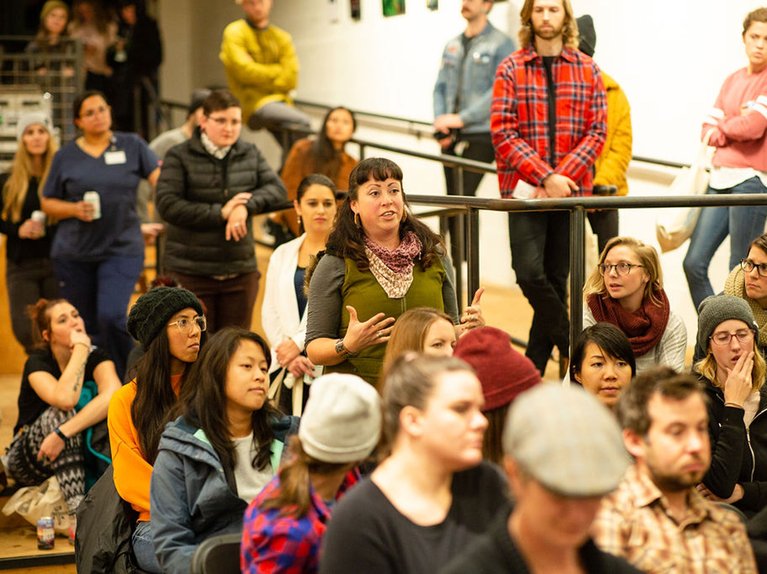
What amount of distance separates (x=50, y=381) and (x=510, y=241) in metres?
1.93

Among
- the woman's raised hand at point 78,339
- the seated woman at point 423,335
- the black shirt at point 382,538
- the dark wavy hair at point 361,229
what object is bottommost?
the woman's raised hand at point 78,339

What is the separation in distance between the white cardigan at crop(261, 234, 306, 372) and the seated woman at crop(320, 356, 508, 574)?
2450mm

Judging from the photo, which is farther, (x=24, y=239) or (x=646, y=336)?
(x=24, y=239)

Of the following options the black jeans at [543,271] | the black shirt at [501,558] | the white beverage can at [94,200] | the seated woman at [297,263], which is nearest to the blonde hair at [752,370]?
the black jeans at [543,271]

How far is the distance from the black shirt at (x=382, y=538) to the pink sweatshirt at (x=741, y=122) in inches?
141

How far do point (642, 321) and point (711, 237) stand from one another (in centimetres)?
147

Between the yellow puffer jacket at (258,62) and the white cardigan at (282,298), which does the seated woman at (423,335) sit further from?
the yellow puffer jacket at (258,62)

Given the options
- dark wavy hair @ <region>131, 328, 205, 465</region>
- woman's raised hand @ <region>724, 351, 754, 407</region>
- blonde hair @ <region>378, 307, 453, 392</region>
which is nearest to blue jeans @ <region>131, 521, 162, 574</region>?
dark wavy hair @ <region>131, 328, 205, 465</region>

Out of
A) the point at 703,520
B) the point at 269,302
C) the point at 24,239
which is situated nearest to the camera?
the point at 703,520

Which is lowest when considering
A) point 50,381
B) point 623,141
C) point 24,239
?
point 50,381

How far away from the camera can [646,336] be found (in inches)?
167

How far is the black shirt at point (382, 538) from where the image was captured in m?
2.31

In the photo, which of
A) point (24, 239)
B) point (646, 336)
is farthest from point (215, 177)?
point (646, 336)

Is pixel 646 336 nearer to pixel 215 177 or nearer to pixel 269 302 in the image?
pixel 269 302
